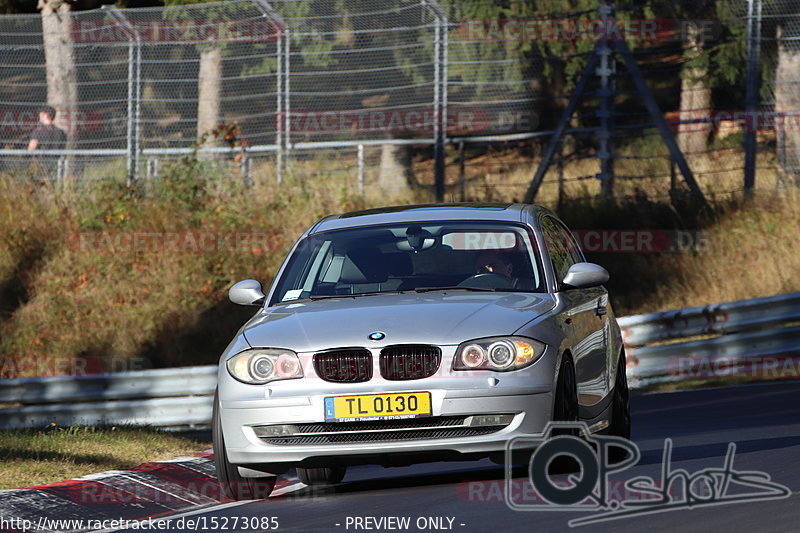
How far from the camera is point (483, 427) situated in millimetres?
7664

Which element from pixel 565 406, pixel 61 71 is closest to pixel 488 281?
pixel 565 406

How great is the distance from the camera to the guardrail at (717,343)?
1638 cm

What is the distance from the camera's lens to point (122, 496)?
28.7 ft

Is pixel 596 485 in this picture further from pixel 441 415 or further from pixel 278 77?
pixel 278 77

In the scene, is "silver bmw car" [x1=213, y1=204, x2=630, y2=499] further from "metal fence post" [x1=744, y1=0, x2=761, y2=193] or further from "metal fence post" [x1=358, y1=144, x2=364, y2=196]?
"metal fence post" [x1=358, y1=144, x2=364, y2=196]

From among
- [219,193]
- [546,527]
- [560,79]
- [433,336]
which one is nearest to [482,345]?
[433,336]

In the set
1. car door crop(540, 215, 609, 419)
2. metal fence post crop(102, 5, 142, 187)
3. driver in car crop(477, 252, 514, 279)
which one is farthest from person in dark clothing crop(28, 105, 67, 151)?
driver in car crop(477, 252, 514, 279)

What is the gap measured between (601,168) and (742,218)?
2.20m

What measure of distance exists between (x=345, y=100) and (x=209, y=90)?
226 centimetres

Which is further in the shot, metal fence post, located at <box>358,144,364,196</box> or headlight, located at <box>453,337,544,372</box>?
metal fence post, located at <box>358,144,364,196</box>

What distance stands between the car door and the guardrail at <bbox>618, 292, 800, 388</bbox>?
21.8 ft

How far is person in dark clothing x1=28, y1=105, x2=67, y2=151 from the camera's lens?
24.0 m

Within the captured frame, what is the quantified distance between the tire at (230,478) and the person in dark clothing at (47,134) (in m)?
16.6
